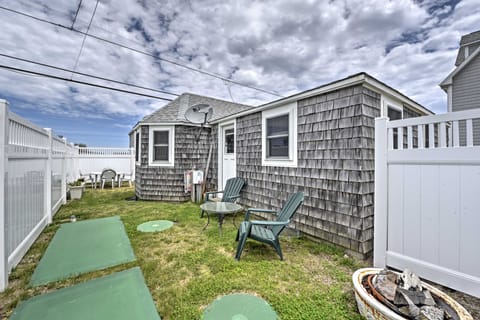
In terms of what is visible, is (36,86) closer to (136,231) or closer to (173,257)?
(136,231)

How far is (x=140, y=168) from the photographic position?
7.04 m

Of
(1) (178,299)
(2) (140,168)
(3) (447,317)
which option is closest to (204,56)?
(2) (140,168)

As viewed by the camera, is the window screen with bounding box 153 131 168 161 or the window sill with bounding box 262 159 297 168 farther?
the window screen with bounding box 153 131 168 161

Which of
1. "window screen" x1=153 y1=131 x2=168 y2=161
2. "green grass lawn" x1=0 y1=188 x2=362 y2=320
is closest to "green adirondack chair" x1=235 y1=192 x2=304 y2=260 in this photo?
"green grass lawn" x1=0 y1=188 x2=362 y2=320

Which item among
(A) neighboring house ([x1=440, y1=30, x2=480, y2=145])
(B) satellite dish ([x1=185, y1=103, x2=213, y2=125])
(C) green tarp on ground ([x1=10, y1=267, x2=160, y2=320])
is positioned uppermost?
(A) neighboring house ([x1=440, y1=30, x2=480, y2=145])

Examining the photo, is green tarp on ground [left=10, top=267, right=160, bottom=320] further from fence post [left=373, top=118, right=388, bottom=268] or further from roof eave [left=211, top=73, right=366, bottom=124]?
roof eave [left=211, top=73, right=366, bottom=124]

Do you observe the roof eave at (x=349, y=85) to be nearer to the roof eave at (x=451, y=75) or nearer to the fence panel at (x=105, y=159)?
the roof eave at (x=451, y=75)

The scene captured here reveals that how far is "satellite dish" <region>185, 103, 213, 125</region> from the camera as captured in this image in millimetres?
5980

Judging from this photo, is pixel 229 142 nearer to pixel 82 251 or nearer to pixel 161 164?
pixel 161 164

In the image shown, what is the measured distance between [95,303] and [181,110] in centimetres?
678

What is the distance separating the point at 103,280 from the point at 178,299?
1080mm

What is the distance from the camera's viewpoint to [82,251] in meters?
3.05

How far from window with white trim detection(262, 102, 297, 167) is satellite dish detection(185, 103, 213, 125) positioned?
2181 mm

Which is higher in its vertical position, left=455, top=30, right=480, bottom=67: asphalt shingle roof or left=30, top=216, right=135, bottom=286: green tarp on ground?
left=455, top=30, right=480, bottom=67: asphalt shingle roof
